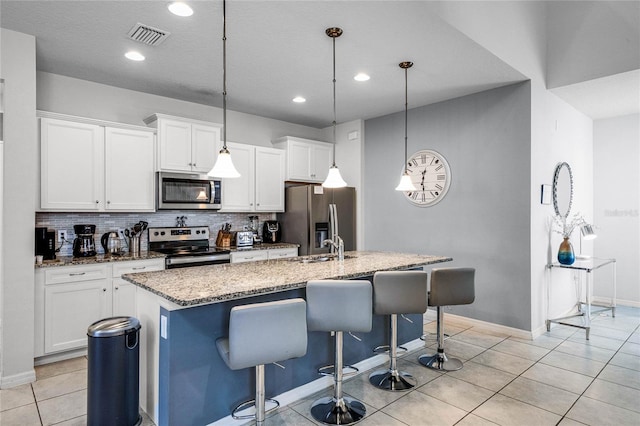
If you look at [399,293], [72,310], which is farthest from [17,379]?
[399,293]

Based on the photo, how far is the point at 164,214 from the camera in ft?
15.1

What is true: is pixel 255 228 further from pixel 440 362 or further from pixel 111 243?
pixel 440 362

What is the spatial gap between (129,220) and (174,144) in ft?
3.29

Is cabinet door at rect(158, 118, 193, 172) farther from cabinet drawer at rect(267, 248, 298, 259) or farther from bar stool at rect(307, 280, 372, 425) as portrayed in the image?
bar stool at rect(307, 280, 372, 425)

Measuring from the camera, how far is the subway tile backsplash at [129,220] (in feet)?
12.7

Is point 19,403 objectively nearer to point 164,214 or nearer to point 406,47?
point 164,214

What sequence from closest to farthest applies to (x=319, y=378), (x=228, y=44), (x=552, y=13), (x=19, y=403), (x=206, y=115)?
1. (x=19, y=403)
2. (x=319, y=378)
3. (x=228, y=44)
4. (x=552, y=13)
5. (x=206, y=115)

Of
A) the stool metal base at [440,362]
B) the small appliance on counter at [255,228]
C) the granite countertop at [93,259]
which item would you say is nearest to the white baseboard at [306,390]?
the stool metal base at [440,362]

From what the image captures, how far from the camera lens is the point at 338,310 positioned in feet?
7.91

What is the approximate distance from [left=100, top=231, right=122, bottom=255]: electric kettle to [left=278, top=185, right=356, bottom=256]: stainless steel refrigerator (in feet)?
7.28

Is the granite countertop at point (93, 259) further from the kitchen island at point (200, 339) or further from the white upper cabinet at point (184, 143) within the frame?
the kitchen island at point (200, 339)

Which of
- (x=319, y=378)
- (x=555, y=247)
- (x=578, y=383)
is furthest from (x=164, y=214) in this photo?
(x=555, y=247)

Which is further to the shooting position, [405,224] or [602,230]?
[602,230]

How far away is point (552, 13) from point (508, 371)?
3800 millimetres
